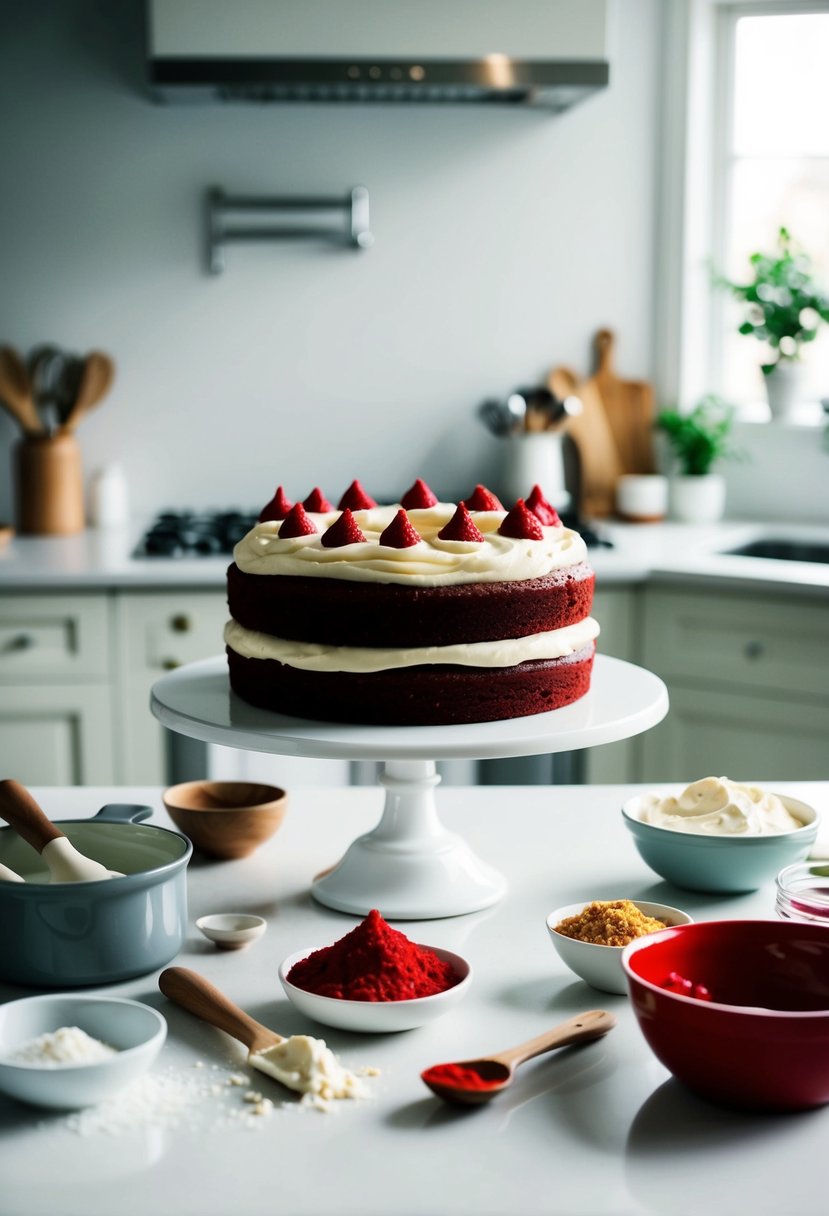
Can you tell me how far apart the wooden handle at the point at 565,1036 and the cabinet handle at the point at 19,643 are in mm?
1920

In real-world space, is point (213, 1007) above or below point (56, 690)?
above

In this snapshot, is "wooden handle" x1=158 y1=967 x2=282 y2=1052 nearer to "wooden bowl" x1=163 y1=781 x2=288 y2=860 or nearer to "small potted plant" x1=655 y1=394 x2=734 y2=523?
"wooden bowl" x1=163 y1=781 x2=288 y2=860

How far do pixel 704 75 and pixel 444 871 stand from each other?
2.65 metres

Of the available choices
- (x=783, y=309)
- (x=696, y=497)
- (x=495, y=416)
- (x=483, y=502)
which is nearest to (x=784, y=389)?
(x=783, y=309)

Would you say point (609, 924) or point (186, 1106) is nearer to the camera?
point (186, 1106)

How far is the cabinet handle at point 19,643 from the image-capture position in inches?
108

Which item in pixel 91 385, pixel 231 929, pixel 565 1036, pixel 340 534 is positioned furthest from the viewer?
pixel 91 385

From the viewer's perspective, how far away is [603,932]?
3.71 feet

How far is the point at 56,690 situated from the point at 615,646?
3.76ft

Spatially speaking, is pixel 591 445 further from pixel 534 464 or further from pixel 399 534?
pixel 399 534

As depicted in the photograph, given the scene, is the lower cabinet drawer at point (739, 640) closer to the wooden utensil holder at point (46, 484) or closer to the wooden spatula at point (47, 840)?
the wooden utensil holder at point (46, 484)

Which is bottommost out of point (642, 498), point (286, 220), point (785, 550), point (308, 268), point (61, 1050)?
point (61, 1050)

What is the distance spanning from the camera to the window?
10.9ft

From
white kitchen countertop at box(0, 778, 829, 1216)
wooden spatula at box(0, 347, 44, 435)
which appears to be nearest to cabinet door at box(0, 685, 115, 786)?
wooden spatula at box(0, 347, 44, 435)
